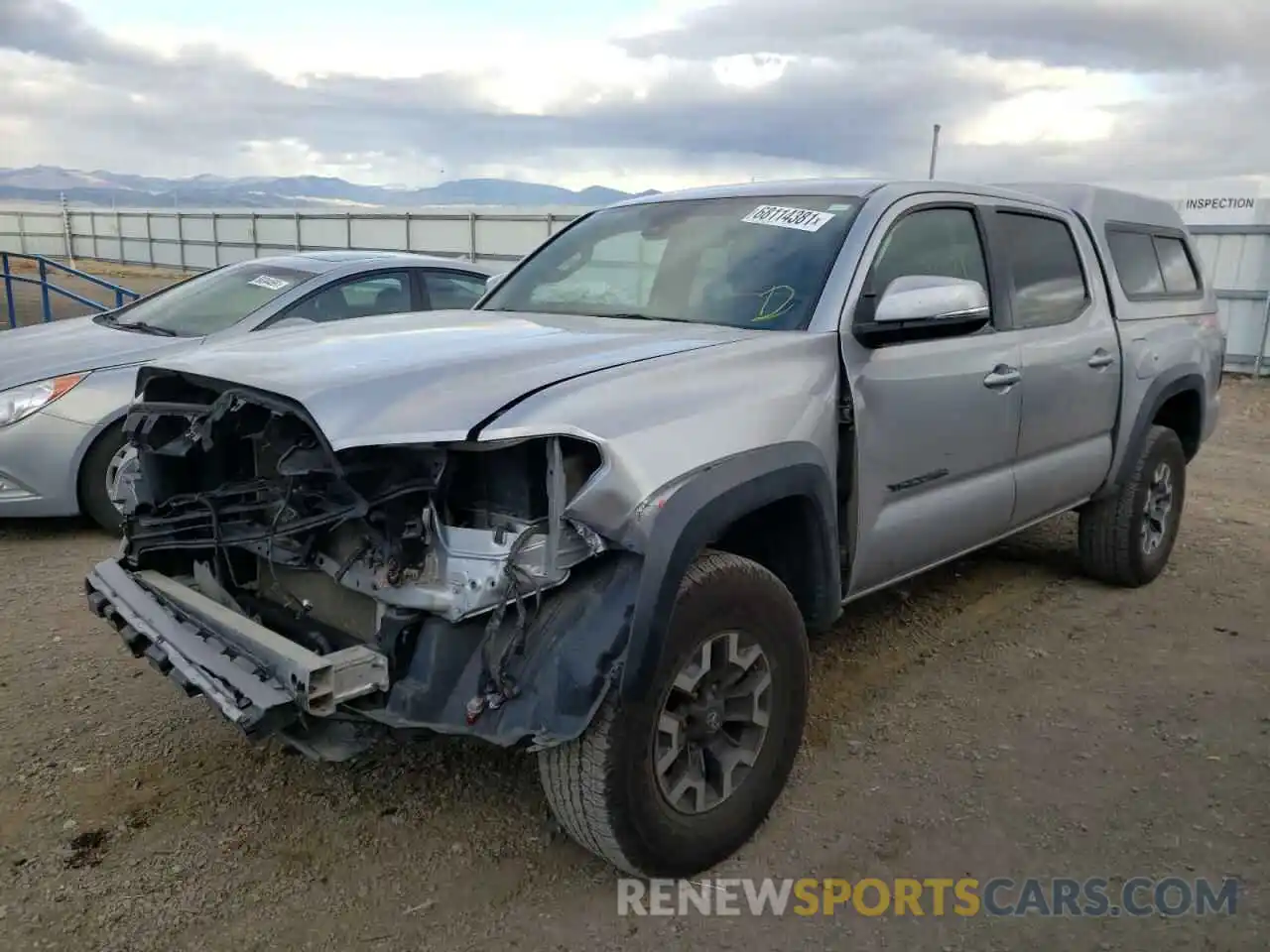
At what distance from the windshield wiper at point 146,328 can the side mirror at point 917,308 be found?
4348 millimetres

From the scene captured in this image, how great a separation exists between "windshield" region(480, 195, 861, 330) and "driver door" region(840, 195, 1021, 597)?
20 centimetres

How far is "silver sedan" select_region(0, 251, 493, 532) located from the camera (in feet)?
16.6

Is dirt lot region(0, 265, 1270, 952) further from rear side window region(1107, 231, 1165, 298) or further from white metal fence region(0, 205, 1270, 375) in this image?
white metal fence region(0, 205, 1270, 375)

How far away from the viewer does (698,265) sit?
358 centimetres

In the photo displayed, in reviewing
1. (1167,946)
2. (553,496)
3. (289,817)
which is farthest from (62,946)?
(1167,946)

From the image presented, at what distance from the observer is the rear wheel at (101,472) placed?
17.0 ft

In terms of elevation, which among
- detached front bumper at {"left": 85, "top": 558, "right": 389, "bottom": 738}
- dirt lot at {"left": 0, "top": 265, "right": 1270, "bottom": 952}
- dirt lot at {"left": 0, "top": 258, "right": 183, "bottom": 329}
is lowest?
dirt lot at {"left": 0, "top": 265, "right": 1270, "bottom": 952}

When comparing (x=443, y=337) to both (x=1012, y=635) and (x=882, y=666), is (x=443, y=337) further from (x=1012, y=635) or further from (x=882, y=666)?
(x=1012, y=635)

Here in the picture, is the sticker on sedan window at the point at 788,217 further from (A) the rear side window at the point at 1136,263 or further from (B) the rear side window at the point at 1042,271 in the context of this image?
(A) the rear side window at the point at 1136,263

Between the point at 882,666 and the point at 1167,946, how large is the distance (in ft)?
5.52

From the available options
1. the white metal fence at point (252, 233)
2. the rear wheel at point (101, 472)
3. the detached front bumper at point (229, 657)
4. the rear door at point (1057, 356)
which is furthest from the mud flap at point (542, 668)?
the white metal fence at point (252, 233)

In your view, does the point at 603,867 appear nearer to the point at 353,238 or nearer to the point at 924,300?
the point at 924,300

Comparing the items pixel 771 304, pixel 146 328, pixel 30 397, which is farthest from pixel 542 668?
pixel 146 328

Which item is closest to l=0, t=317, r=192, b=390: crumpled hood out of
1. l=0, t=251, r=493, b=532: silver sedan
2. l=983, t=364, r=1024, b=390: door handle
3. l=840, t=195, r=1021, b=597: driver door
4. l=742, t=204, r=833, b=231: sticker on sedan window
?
l=0, t=251, r=493, b=532: silver sedan
